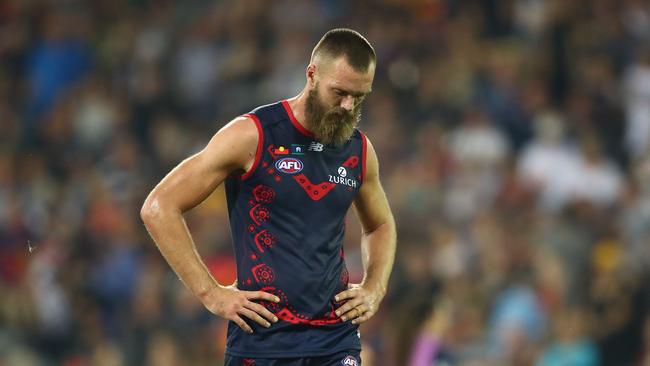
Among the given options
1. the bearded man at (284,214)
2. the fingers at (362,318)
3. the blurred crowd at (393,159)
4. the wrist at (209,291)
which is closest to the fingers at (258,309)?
the bearded man at (284,214)

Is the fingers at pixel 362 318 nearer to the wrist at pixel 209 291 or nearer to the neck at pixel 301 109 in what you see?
the wrist at pixel 209 291

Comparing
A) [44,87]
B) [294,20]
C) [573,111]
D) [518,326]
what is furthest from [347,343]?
[44,87]

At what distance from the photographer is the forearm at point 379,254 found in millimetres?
5051

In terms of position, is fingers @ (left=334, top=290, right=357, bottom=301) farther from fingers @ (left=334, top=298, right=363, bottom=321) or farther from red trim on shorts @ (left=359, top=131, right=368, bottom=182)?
red trim on shorts @ (left=359, top=131, right=368, bottom=182)

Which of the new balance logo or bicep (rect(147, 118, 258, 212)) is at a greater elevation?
the new balance logo

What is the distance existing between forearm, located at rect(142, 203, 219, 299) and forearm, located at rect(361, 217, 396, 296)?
78 cm

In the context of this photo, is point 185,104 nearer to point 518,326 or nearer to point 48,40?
point 48,40

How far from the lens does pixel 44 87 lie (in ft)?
44.6

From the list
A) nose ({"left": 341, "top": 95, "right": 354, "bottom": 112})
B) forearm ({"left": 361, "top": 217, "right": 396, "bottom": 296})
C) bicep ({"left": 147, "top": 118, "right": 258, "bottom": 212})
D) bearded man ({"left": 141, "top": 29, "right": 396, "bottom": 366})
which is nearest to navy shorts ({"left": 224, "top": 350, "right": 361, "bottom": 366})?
bearded man ({"left": 141, "top": 29, "right": 396, "bottom": 366})

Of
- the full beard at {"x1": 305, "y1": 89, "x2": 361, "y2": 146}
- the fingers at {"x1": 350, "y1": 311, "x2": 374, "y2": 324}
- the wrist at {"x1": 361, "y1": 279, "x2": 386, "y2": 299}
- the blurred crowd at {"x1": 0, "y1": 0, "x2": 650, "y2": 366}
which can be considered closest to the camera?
the full beard at {"x1": 305, "y1": 89, "x2": 361, "y2": 146}

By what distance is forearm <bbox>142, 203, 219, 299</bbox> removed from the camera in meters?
4.54

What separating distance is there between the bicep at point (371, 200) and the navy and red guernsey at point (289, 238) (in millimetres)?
262

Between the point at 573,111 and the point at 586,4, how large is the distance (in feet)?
4.69

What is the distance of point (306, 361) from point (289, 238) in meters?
0.49
